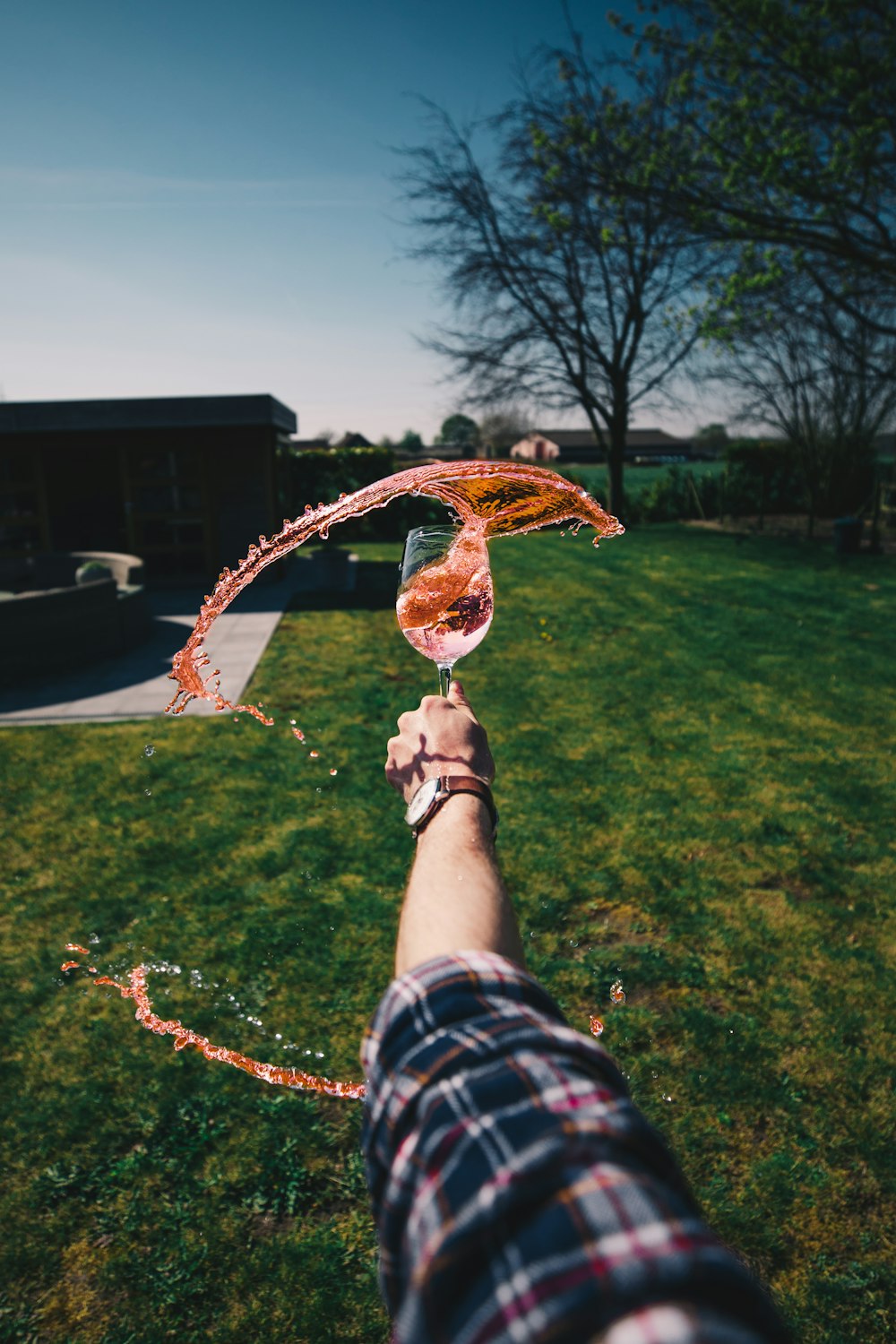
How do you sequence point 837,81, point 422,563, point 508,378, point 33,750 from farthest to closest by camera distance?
point 508,378
point 837,81
point 33,750
point 422,563

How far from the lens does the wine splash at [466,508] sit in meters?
2.15

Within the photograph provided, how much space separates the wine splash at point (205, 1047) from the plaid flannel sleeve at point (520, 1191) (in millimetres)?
2470

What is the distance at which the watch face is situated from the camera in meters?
1.69

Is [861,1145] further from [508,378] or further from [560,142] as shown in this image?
[508,378]

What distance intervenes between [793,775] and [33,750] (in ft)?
23.3

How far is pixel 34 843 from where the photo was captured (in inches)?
228

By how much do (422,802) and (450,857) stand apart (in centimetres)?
25

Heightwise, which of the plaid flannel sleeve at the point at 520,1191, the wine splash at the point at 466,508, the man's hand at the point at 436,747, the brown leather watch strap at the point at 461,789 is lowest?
the plaid flannel sleeve at the point at 520,1191

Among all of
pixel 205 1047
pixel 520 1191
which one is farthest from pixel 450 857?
pixel 205 1047

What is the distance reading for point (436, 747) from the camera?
71.5 inches

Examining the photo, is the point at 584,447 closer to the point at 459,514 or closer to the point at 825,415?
the point at 825,415

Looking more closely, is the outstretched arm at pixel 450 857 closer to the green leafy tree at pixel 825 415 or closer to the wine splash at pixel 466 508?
the wine splash at pixel 466 508

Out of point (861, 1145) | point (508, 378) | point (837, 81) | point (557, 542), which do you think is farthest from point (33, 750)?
point (508, 378)

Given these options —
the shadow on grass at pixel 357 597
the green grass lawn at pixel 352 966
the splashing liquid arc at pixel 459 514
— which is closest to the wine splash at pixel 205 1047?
the green grass lawn at pixel 352 966
